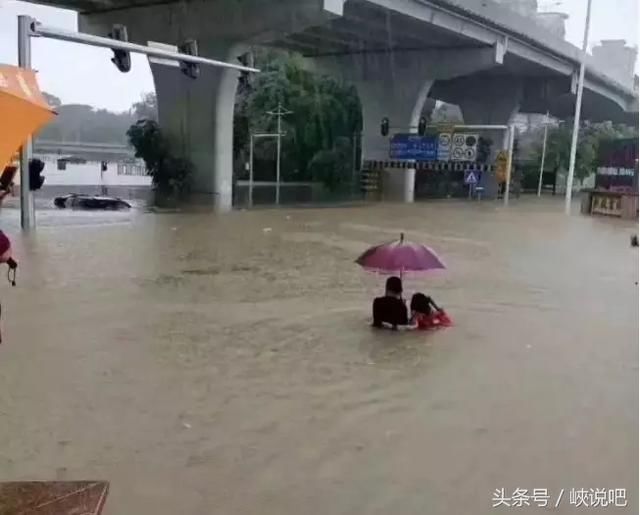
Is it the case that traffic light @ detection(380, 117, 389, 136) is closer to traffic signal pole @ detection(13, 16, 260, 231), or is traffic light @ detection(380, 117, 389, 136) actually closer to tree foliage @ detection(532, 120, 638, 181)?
tree foliage @ detection(532, 120, 638, 181)

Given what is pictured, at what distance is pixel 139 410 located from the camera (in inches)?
226

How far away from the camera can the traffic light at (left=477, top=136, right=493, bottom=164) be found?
4273cm

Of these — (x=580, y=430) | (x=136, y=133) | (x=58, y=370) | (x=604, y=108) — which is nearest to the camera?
(x=580, y=430)

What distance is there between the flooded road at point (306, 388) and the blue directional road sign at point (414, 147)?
83.7 feet

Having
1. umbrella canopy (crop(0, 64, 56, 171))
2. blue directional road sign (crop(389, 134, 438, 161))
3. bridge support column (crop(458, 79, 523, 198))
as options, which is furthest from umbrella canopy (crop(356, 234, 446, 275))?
bridge support column (crop(458, 79, 523, 198))

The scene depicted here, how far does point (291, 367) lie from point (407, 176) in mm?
34312

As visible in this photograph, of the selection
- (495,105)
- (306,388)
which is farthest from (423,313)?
(495,105)

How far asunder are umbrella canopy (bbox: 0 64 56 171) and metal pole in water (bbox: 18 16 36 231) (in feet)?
43.8

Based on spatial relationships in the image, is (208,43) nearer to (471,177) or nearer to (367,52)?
(367,52)

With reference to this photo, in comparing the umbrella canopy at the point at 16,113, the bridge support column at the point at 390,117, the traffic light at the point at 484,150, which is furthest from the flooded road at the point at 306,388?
the traffic light at the point at 484,150

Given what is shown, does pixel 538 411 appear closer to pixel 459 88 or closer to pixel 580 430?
pixel 580 430

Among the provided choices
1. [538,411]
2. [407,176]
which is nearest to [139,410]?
[538,411]

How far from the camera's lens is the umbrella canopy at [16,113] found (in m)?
3.54

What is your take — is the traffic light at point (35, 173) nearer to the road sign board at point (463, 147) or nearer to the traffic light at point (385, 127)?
the traffic light at point (385, 127)
